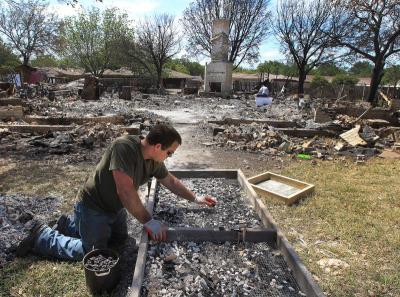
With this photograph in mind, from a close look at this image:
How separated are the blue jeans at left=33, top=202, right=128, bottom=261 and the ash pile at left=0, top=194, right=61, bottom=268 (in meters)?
0.34

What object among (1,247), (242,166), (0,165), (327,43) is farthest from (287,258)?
(327,43)

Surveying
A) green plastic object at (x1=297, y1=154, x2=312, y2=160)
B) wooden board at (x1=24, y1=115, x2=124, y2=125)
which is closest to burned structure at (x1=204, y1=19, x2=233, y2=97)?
wooden board at (x1=24, y1=115, x2=124, y2=125)

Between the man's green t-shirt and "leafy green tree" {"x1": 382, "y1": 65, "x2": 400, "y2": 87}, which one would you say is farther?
"leafy green tree" {"x1": 382, "y1": 65, "x2": 400, "y2": 87}

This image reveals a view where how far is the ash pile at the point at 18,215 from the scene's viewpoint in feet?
11.7

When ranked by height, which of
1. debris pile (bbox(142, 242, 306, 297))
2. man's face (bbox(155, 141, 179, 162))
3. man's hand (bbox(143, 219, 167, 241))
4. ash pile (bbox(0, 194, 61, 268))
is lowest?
ash pile (bbox(0, 194, 61, 268))

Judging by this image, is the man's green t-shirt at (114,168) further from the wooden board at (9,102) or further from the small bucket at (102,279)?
the wooden board at (9,102)

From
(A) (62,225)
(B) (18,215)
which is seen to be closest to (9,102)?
(B) (18,215)

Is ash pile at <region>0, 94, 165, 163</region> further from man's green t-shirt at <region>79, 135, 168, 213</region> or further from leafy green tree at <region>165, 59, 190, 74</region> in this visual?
leafy green tree at <region>165, 59, 190, 74</region>

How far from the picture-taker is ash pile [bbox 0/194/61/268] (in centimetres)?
356

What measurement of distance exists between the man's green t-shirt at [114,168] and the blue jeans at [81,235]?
0.30 ft

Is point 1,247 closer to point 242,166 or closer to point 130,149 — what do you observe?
point 130,149

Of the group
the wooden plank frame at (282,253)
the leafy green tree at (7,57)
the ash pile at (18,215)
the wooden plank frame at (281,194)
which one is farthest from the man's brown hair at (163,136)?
the leafy green tree at (7,57)

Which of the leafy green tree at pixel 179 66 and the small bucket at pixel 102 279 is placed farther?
the leafy green tree at pixel 179 66

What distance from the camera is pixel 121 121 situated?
37.0 feet
